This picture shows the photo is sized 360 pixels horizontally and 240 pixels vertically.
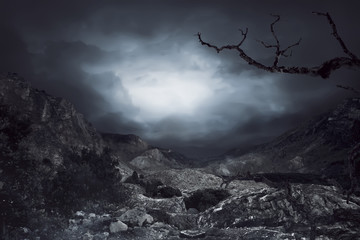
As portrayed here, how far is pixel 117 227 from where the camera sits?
60.2 feet

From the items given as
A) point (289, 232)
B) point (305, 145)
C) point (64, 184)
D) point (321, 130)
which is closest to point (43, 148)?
point (64, 184)

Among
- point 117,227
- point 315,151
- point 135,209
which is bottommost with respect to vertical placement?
point 117,227

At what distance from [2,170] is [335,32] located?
2511 cm

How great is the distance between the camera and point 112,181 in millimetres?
31750

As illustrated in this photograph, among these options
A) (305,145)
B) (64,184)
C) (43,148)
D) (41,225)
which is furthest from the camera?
(305,145)

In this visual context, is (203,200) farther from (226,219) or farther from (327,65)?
(327,65)

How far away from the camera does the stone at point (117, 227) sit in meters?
18.2

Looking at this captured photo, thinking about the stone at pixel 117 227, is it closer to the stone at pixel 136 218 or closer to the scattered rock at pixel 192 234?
the stone at pixel 136 218

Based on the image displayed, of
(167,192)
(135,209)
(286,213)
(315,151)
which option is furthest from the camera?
(315,151)

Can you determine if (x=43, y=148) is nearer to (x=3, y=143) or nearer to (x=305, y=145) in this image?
(x=3, y=143)

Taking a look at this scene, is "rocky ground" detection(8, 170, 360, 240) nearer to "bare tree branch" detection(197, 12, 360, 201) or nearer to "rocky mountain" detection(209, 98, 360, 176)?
"bare tree branch" detection(197, 12, 360, 201)

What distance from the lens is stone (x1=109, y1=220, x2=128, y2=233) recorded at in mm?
18203

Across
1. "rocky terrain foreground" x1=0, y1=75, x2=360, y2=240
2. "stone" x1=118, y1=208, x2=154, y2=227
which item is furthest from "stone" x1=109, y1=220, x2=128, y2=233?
"stone" x1=118, y1=208, x2=154, y2=227

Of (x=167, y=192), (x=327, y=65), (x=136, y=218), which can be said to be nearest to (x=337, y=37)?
(x=327, y=65)
